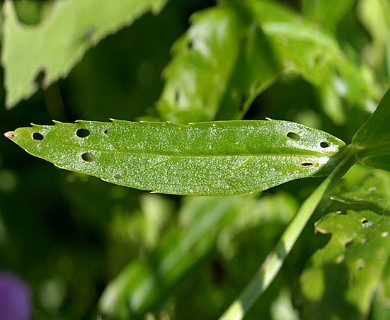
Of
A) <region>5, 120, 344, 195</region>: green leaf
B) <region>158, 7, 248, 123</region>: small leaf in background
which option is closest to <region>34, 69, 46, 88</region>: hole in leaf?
<region>158, 7, 248, 123</region>: small leaf in background

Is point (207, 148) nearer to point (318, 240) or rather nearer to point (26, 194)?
point (318, 240)

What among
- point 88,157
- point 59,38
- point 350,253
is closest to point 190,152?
point 88,157

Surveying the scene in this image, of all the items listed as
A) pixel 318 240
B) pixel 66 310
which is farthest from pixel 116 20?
pixel 66 310

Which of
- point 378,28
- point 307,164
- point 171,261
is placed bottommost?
point 171,261

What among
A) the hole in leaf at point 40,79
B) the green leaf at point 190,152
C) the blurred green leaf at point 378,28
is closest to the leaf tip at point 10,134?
the green leaf at point 190,152

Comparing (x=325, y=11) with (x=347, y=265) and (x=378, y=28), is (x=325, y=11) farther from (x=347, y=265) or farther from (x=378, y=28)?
(x=347, y=265)

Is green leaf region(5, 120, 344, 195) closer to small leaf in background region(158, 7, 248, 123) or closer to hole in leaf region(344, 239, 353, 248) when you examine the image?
hole in leaf region(344, 239, 353, 248)
